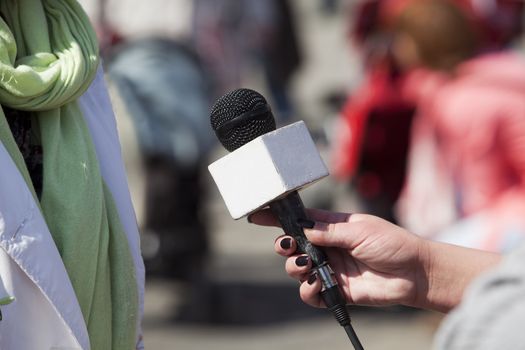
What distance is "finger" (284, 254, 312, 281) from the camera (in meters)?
2.01

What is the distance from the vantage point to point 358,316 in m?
6.09

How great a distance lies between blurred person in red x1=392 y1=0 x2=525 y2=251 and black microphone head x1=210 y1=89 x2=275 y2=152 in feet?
8.98

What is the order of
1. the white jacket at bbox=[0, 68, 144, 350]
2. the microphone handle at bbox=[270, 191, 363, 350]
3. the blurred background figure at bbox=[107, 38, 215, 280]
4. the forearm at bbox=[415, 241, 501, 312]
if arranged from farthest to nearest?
the blurred background figure at bbox=[107, 38, 215, 280], the forearm at bbox=[415, 241, 501, 312], the microphone handle at bbox=[270, 191, 363, 350], the white jacket at bbox=[0, 68, 144, 350]

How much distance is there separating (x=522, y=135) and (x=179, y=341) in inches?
79.1

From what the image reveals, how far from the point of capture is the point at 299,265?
2.01m

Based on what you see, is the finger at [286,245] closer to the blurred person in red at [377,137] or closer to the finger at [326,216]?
the finger at [326,216]

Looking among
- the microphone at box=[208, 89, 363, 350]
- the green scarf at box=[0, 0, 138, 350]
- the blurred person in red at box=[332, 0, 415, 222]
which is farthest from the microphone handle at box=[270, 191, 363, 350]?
the blurred person in red at box=[332, 0, 415, 222]

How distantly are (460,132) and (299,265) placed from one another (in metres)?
3.09

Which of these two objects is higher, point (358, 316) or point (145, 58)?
point (145, 58)

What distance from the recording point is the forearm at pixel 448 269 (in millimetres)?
2094

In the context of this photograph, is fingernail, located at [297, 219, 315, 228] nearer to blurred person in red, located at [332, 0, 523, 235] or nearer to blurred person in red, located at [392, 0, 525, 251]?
blurred person in red, located at [392, 0, 525, 251]

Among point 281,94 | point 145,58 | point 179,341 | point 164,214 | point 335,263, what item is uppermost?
point 281,94

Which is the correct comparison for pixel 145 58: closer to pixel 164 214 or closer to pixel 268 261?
pixel 164 214

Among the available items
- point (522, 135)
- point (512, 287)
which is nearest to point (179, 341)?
point (522, 135)
